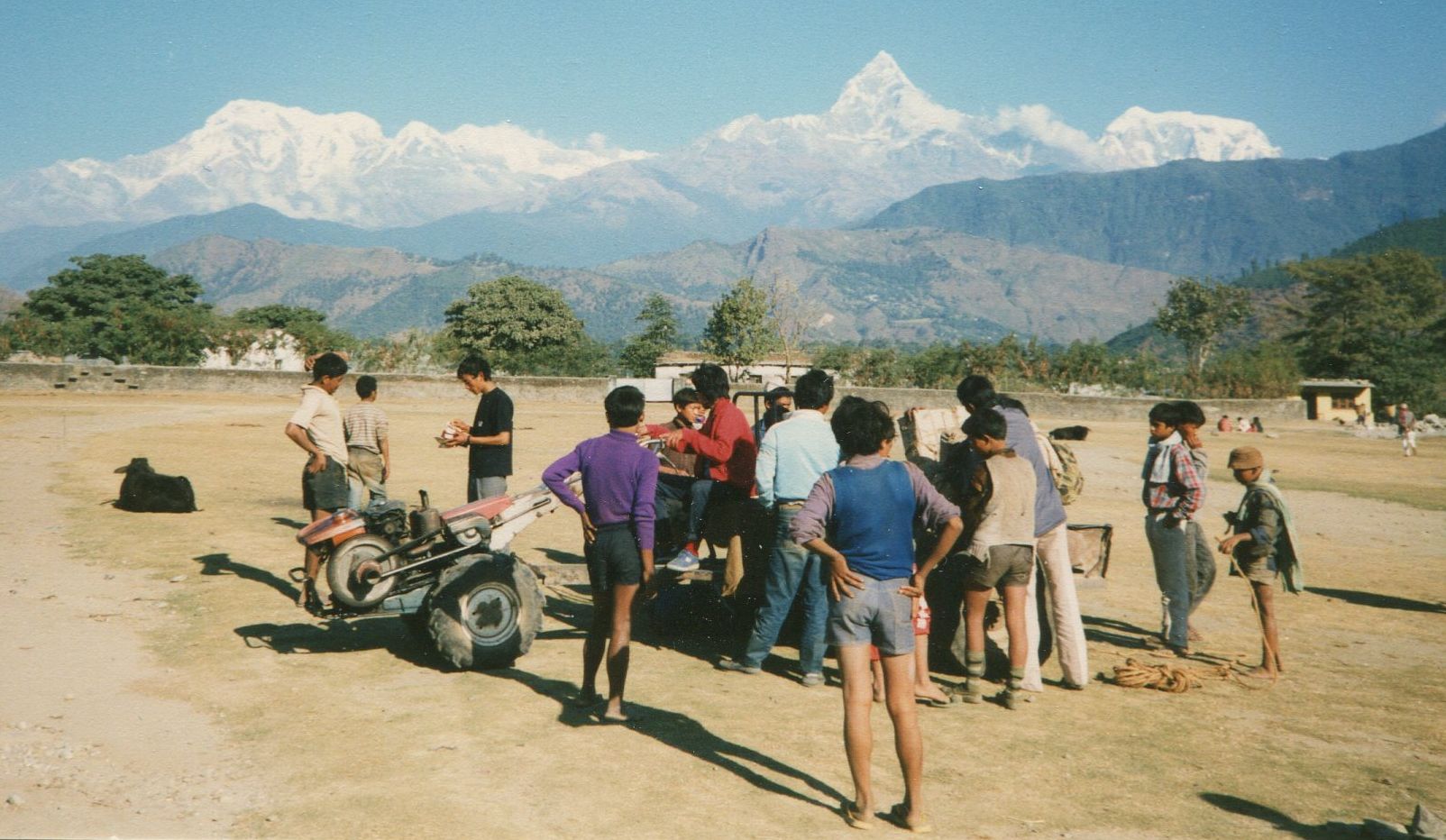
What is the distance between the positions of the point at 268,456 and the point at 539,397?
2220 centimetres

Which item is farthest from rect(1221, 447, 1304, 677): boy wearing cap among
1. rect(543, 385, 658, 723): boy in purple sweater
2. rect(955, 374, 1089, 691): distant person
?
rect(543, 385, 658, 723): boy in purple sweater

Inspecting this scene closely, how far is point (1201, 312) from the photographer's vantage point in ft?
326

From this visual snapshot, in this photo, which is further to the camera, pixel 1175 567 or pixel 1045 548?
pixel 1175 567

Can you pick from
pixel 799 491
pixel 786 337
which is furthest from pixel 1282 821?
pixel 786 337

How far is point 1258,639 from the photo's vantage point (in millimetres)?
8008

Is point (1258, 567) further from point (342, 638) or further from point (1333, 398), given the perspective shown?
point (1333, 398)

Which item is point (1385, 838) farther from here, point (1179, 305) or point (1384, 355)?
point (1179, 305)

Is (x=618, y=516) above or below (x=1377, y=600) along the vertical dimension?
above

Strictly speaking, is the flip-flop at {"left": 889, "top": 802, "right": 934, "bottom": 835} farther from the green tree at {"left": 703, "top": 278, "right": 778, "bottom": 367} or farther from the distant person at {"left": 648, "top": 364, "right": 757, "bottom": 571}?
the green tree at {"left": 703, "top": 278, "right": 778, "bottom": 367}

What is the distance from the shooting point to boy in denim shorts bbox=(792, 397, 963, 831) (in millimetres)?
4188

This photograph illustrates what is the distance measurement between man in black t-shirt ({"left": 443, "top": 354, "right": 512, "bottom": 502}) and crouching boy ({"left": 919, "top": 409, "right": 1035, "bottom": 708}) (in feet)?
11.7

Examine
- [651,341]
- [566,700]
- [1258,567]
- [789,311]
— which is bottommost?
[566,700]

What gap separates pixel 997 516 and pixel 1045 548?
72cm

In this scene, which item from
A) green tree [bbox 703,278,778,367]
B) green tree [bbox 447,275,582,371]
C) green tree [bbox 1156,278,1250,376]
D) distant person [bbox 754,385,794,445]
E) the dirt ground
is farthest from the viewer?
green tree [bbox 1156,278,1250,376]
